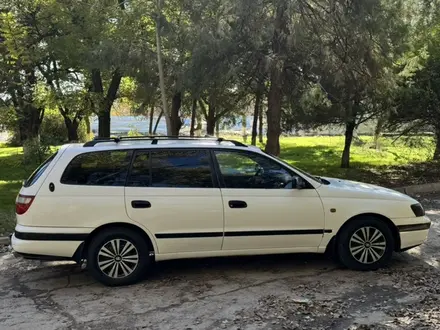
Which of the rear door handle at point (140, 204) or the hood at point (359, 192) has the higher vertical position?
the hood at point (359, 192)

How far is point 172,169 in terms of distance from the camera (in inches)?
208

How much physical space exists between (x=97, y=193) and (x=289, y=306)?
229 cm

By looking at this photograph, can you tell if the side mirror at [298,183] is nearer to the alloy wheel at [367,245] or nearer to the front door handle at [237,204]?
the front door handle at [237,204]

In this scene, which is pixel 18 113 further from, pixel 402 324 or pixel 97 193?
pixel 402 324

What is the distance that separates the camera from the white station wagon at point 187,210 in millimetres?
4965

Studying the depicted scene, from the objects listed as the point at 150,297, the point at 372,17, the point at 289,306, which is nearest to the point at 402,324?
the point at 289,306

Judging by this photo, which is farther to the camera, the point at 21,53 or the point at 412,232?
the point at 21,53

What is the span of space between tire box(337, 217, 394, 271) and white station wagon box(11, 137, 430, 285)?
0.01 m

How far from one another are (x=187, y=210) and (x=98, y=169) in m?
1.07

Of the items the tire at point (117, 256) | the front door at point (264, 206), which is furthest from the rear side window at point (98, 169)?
the front door at point (264, 206)

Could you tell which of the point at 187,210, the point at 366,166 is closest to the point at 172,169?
the point at 187,210

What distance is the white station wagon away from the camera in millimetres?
4965

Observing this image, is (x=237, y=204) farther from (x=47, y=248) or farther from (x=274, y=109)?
(x=274, y=109)

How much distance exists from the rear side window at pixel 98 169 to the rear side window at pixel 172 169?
12cm
